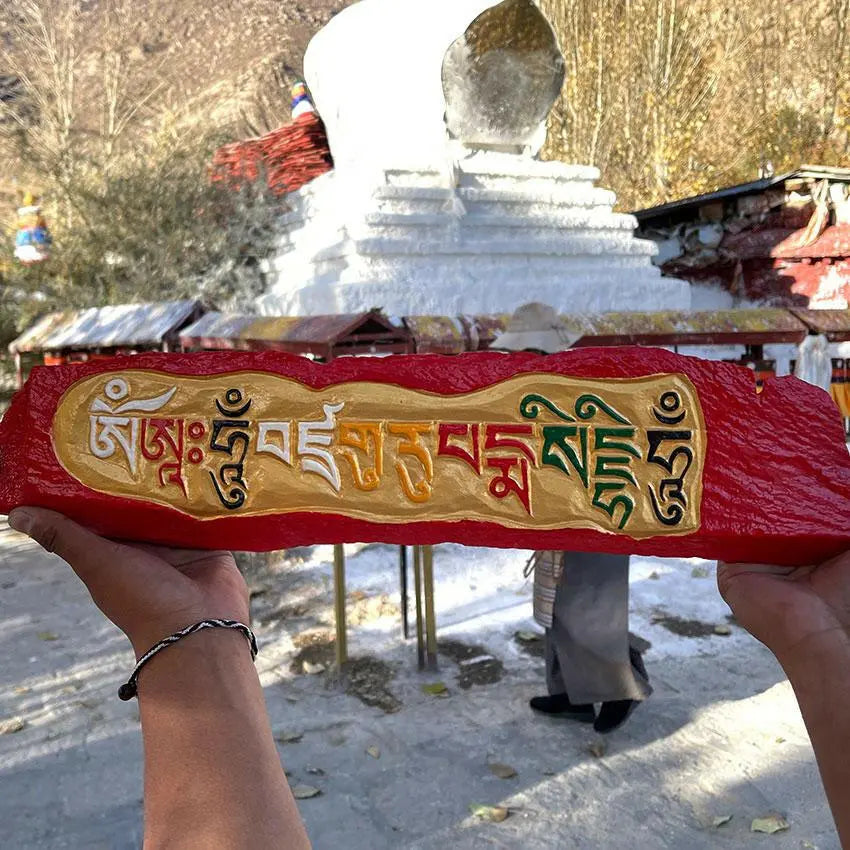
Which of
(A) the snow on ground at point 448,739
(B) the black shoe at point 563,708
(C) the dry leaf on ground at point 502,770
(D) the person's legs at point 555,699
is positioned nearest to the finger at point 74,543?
(A) the snow on ground at point 448,739

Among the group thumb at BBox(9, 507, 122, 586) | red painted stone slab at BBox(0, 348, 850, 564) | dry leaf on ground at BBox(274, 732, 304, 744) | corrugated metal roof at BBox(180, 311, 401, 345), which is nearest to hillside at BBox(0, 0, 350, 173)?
corrugated metal roof at BBox(180, 311, 401, 345)

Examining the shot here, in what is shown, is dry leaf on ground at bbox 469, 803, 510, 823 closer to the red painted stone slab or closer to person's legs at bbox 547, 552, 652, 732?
person's legs at bbox 547, 552, 652, 732

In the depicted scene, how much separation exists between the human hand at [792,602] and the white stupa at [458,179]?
6.47m

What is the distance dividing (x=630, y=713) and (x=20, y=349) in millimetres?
6448

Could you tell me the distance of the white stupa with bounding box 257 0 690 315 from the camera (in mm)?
7922

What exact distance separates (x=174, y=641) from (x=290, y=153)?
11.5m

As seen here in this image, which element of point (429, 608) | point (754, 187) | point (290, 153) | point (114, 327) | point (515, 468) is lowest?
point (429, 608)

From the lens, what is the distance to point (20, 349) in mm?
7043

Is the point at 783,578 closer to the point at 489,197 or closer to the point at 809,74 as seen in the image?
the point at 489,197

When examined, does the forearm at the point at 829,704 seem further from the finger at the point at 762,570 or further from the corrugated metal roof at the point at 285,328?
the corrugated metal roof at the point at 285,328

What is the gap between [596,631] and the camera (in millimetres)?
2936

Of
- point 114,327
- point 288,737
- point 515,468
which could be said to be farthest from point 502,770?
point 114,327

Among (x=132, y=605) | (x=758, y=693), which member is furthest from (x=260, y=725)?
(x=758, y=693)

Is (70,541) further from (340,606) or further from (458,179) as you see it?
(458,179)
